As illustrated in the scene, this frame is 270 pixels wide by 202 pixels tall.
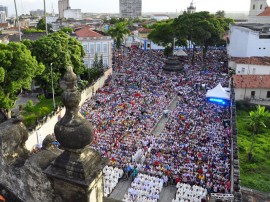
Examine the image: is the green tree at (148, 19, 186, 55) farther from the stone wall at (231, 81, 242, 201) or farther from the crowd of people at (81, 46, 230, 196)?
the stone wall at (231, 81, 242, 201)

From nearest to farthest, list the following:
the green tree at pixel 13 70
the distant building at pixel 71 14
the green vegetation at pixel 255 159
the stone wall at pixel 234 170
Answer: the stone wall at pixel 234 170 → the green vegetation at pixel 255 159 → the green tree at pixel 13 70 → the distant building at pixel 71 14

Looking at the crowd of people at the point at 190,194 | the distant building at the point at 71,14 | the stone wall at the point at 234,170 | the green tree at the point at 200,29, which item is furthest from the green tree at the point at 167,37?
the distant building at the point at 71,14

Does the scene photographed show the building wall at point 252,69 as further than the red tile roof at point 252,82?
Yes

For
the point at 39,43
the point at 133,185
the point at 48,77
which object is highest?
the point at 39,43

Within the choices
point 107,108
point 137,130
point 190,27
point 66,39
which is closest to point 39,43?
point 66,39

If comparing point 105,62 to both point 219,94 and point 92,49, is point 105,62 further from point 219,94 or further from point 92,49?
point 219,94

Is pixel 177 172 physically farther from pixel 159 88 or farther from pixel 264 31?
pixel 264 31

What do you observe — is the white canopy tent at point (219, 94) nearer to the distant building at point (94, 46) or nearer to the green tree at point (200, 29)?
the green tree at point (200, 29)

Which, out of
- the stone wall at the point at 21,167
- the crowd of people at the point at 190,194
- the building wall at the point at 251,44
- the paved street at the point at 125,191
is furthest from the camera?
the building wall at the point at 251,44
